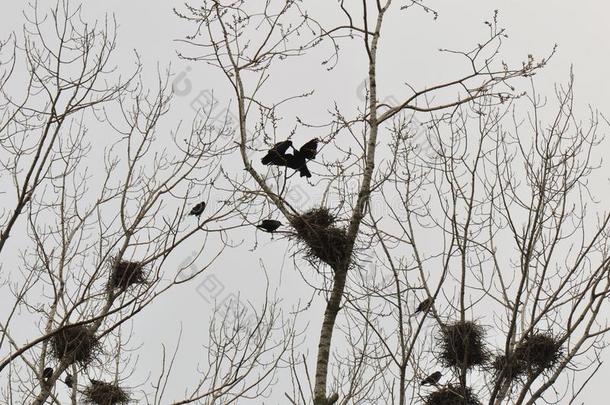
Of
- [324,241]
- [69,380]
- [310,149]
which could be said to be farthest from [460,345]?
[69,380]

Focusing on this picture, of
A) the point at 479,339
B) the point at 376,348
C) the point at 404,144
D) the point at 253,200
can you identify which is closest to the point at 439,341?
the point at 479,339

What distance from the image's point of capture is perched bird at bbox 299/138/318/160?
20.9 ft

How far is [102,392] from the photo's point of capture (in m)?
8.73

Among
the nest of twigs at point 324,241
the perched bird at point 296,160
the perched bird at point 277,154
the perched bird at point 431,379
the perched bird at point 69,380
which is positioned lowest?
the perched bird at point 431,379

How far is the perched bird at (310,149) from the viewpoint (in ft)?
20.9

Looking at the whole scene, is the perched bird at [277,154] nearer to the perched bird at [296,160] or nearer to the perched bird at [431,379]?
the perched bird at [296,160]

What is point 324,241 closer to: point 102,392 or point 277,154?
point 277,154

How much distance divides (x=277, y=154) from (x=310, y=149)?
302 mm

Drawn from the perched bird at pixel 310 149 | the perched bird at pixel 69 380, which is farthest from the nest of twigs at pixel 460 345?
the perched bird at pixel 69 380

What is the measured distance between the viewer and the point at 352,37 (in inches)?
262

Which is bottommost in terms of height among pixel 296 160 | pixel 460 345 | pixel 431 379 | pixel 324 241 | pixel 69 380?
pixel 431 379

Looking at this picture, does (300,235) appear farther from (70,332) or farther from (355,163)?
(70,332)

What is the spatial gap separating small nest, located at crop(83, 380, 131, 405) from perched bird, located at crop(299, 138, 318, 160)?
3881mm

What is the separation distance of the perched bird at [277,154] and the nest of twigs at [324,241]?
0.47 metres
